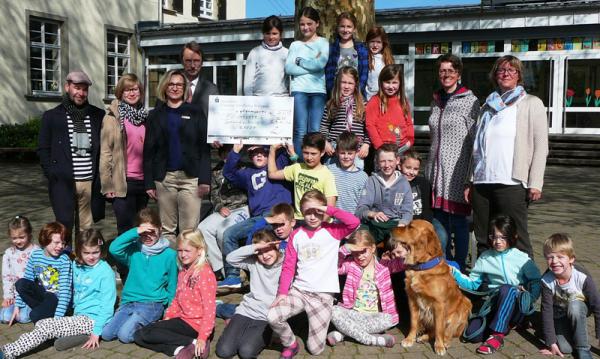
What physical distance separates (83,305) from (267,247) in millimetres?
1626

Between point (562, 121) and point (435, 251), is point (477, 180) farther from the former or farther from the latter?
point (562, 121)

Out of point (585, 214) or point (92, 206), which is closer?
point (92, 206)

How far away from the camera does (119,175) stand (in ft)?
20.2

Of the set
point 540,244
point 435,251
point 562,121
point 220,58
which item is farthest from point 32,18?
point 435,251

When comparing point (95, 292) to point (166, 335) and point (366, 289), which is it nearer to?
point (166, 335)

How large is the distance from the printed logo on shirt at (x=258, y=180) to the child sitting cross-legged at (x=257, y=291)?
123 centimetres

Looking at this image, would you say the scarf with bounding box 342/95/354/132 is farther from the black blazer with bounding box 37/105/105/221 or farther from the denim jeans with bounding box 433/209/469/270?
the black blazer with bounding box 37/105/105/221

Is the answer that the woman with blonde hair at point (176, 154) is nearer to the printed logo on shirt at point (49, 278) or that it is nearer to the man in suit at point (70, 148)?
the man in suit at point (70, 148)

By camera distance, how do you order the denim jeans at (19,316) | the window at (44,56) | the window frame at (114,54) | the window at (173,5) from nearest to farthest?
the denim jeans at (19,316) < the window at (44,56) < the window frame at (114,54) < the window at (173,5)

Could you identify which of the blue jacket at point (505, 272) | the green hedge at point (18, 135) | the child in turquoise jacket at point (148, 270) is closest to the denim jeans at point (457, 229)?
the blue jacket at point (505, 272)

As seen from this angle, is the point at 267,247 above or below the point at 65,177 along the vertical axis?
below

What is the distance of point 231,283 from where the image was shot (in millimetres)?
6184

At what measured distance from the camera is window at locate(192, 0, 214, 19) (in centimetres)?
3267

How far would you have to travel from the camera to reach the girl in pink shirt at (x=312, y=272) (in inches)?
187
